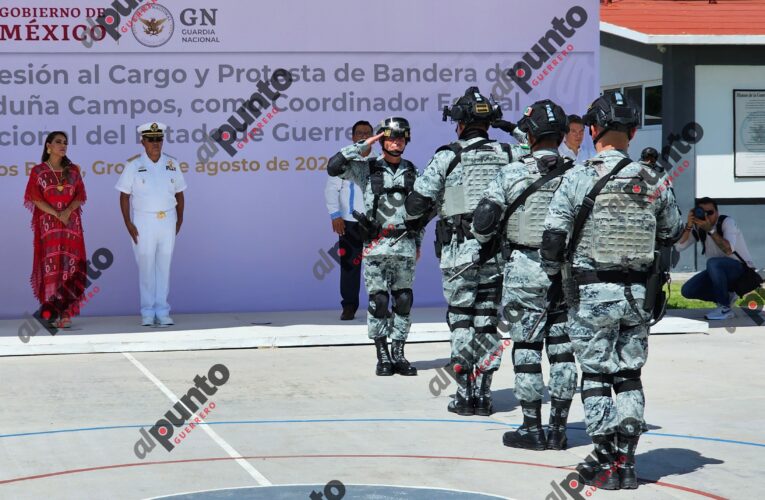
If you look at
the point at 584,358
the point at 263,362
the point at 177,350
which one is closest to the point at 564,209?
the point at 584,358

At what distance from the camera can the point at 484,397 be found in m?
9.00

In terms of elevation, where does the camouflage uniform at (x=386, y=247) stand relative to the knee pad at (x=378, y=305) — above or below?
above

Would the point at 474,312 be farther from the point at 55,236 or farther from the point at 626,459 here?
the point at 55,236

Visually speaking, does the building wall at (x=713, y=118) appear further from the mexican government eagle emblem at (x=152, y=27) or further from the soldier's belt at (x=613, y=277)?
the soldier's belt at (x=613, y=277)

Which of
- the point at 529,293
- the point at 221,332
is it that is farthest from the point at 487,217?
the point at 221,332

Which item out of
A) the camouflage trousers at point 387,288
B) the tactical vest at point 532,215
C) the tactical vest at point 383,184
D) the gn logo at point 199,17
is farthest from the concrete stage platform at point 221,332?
the tactical vest at point 532,215

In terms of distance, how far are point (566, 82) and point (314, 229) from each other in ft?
10.6

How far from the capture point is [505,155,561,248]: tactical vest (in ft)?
25.9

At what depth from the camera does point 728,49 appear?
20812 mm

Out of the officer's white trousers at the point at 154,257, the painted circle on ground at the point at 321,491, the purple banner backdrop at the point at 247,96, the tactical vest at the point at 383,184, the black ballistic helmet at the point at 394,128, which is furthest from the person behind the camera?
the purple banner backdrop at the point at 247,96

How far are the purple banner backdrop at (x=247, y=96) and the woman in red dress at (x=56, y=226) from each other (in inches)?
28.8

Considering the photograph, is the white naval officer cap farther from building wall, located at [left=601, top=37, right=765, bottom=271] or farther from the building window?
the building window

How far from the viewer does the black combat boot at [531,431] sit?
7.86 meters

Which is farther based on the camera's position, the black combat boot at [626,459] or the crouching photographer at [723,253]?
the crouching photographer at [723,253]
